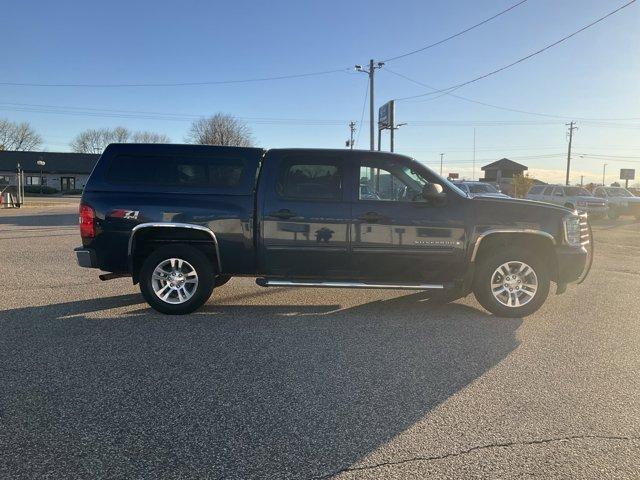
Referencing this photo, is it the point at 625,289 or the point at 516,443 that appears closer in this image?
the point at 516,443

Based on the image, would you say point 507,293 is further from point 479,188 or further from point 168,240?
point 479,188

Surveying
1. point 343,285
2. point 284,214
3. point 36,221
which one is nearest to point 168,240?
point 284,214

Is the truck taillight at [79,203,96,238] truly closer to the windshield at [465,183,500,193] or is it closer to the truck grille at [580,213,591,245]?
the truck grille at [580,213,591,245]

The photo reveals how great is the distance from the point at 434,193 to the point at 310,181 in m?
1.51

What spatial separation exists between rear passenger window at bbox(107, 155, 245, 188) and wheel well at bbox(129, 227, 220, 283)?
584 mm

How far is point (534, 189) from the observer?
2755cm

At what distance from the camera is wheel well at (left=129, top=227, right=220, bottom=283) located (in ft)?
19.7

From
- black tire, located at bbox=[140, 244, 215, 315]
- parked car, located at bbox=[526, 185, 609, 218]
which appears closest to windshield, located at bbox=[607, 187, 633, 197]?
parked car, located at bbox=[526, 185, 609, 218]

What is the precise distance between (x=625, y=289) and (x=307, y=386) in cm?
655

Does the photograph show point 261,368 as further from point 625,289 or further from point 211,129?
point 211,129

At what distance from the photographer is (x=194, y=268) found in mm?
6062

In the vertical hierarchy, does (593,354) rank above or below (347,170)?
below

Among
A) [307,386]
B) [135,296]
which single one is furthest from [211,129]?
[307,386]

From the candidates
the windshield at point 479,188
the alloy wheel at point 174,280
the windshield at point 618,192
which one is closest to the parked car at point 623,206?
the windshield at point 618,192
